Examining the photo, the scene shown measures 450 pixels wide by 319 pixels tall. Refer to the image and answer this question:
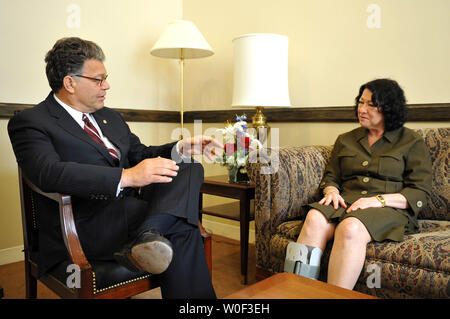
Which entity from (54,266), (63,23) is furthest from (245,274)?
(63,23)

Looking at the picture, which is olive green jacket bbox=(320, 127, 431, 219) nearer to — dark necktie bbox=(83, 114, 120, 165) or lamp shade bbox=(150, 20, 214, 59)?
dark necktie bbox=(83, 114, 120, 165)

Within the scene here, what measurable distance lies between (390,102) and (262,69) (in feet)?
2.52

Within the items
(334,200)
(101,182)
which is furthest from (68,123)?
(334,200)

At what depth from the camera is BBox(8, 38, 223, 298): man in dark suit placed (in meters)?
1.37

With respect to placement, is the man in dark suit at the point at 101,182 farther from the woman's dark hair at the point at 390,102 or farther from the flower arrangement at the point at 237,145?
the woman's dark hair at the point at 390,102

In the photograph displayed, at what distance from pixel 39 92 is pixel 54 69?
1136mm

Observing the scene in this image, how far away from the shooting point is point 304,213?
6.35 ft

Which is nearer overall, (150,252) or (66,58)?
(150,252)

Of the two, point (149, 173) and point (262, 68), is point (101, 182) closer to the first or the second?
point (149, 173)

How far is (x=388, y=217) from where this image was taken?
167 cm

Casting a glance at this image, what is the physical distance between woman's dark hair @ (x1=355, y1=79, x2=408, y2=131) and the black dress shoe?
51.3 inches

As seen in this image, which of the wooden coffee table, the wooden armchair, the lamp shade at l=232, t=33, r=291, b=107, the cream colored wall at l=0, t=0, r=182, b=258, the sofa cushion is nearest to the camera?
the wooden coffee table

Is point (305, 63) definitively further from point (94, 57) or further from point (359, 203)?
point (94, 57)

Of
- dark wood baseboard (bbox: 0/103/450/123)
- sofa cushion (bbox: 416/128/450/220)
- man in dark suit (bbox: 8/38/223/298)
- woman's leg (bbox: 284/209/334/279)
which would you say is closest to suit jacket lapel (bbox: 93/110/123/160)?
man in dark suit (bbox: 8/38/223/298)
